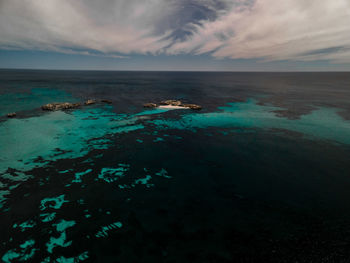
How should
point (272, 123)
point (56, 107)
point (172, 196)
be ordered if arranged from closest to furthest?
1. point (172, 196)
2. point (272, 123)
3. point (56, 107)

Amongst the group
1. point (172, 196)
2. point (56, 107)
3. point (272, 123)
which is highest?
point (56, 107)

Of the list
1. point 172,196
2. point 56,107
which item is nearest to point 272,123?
point 172,196

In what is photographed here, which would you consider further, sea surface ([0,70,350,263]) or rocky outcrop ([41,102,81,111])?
rocky outcrop ([41,102,81,111])

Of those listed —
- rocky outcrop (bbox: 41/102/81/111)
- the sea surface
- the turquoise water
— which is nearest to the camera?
the sea surface

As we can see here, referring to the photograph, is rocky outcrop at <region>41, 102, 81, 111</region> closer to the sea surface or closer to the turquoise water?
the sea surface

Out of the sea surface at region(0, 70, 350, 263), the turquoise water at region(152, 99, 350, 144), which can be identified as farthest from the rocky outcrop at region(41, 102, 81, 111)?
the turquoise water at region(152, 99, 350, 144)

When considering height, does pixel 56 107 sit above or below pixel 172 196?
above

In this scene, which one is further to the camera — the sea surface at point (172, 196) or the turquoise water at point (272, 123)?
the turquoise water at point (272, 123)

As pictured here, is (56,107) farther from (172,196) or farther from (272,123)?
(272,123)

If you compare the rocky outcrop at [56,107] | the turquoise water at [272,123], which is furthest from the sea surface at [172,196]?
the rocky outcrop at [56,107]

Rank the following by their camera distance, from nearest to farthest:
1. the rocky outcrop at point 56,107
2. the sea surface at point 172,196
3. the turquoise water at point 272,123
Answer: the sea surface at point 172,196 < the turquoise water at point 272,123 < the rocky outcrop at point 56,107

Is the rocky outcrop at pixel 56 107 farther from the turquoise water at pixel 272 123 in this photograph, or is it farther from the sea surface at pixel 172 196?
the turquoise water at pixel 272 123

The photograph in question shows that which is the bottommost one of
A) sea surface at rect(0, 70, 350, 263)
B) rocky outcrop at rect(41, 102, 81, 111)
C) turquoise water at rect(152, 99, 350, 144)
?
sea surface at rect(0, 70, 350, 263)
